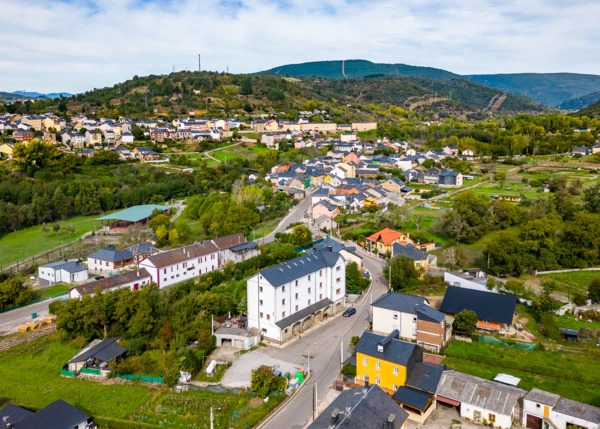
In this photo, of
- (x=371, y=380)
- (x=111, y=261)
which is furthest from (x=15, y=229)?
(x=371, y=380)

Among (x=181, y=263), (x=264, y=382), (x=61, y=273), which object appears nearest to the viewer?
(x=264, y=382)

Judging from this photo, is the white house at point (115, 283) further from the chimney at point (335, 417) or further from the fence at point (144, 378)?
the chimney at point (335, 417)

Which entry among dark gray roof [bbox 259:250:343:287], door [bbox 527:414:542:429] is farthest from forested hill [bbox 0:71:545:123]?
door [bbox 527:414:542:429]

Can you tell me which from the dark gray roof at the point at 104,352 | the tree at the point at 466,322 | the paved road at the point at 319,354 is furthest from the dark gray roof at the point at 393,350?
the dark gray roof at the point at 104,352

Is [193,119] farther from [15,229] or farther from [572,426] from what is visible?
[572,426]

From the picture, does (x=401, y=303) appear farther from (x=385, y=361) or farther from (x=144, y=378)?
(x=144, y=378)

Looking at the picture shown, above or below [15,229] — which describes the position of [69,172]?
above

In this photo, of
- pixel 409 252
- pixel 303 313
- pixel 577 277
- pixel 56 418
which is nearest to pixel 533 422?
pixel 303 313
